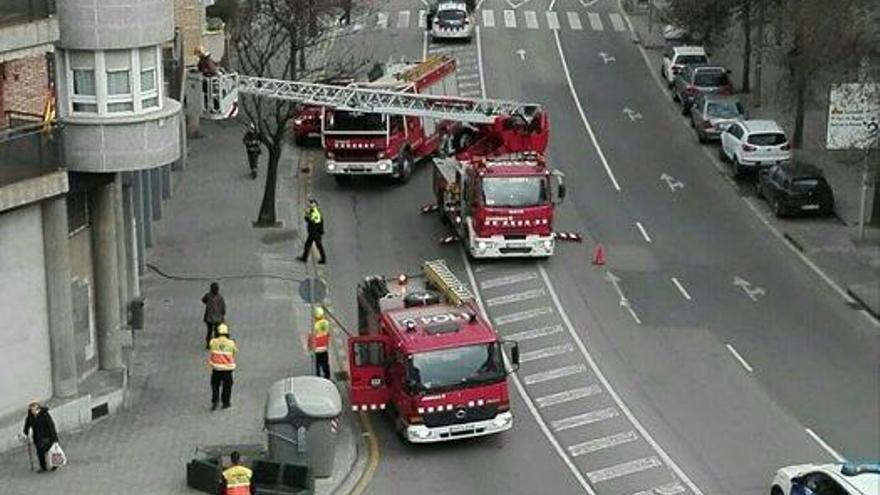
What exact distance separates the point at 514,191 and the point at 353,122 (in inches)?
316

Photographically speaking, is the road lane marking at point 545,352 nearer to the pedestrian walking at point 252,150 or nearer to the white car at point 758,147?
the white car at point 758,147

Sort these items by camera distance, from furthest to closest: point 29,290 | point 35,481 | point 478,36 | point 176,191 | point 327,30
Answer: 1. point 478,36
2. point 327,30
3. point 176,191
4. point 29,290
5. point 35,481

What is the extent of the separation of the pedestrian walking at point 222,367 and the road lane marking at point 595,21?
143 feet

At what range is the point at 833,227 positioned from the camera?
145 ft

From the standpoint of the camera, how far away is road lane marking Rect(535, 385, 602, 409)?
31608 mm

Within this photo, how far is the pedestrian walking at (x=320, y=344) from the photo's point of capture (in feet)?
102

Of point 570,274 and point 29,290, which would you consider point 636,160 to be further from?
point 29,290

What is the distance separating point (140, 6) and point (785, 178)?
795 inches

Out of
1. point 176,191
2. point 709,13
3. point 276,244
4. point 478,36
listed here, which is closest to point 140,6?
point 276,244

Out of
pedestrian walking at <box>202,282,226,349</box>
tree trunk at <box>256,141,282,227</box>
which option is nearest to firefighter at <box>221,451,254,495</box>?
pedestrian walking at <box>202,282,226,349</box>

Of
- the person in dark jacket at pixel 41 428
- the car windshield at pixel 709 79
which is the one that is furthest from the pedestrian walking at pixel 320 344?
the car windshield at pixel 709 79

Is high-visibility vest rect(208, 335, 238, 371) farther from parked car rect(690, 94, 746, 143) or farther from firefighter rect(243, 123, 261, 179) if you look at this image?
parked car rect(690, 94, 746, 143)

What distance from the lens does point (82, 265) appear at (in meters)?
32.1

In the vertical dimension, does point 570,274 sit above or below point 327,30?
below
